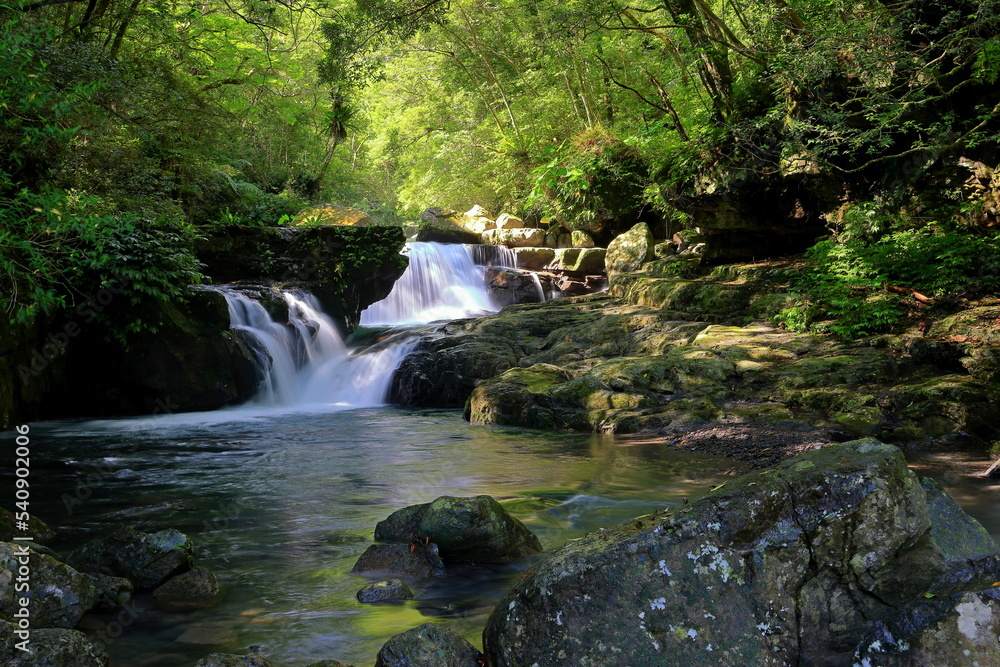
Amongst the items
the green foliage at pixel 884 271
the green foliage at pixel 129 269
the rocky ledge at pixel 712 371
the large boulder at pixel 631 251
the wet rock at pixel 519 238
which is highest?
the wet rock at pixel 519 238

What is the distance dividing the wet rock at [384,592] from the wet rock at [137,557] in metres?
1.14

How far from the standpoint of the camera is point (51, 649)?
2.78 m

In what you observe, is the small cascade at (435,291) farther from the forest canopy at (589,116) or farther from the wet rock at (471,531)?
the wet rock at (471,531)

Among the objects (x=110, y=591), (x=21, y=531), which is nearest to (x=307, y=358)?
(x=21, y=531)

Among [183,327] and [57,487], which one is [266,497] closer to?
[57,487]

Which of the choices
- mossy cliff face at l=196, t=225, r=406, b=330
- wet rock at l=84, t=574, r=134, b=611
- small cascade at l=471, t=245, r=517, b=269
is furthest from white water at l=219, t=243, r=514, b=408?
wet rock at l=84, t=574, r=134, b=611

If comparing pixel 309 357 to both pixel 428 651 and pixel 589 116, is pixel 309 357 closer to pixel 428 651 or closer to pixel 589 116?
pixel 589 116

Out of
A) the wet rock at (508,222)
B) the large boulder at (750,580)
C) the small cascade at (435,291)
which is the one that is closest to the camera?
the large boulder at (750,580)

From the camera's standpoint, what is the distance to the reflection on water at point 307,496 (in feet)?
11.8

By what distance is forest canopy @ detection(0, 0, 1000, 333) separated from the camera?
732 cm

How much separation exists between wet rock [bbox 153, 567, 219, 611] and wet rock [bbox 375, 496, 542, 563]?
1243 mm

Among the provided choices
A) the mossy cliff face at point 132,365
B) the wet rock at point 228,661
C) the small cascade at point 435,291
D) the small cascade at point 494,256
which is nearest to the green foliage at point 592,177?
the small cascade at point 494,256

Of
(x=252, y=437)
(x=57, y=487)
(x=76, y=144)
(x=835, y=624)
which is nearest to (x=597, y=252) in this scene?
(x=252, y=437)

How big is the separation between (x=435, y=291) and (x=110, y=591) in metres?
16.9
